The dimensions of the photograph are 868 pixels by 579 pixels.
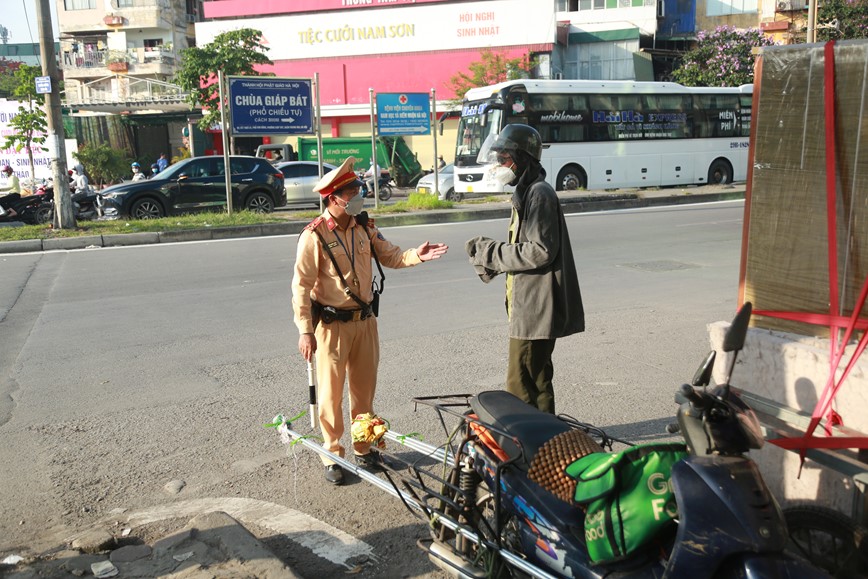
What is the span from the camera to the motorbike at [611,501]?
87.4 inches

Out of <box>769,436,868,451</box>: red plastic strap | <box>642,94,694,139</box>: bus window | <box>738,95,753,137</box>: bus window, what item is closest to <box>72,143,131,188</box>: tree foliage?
<box>642,94,694,139</box>: bus window

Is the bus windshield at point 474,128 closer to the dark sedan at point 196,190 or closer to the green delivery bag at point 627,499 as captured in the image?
the dark sedan at point 196,190

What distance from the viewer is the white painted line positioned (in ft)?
12.0

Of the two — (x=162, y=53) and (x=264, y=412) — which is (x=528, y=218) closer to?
(x=264, y=412)

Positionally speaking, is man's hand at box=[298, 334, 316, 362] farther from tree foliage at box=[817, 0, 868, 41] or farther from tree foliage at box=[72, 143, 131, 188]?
tree foliage at box=[72, 143, 131, 188]

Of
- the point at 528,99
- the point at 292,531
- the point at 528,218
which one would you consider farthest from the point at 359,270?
the point at 528,99

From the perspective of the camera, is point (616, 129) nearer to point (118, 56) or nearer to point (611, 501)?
point (611, 501)

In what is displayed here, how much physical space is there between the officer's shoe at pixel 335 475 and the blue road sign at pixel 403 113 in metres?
15.8

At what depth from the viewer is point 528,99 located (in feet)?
74.3

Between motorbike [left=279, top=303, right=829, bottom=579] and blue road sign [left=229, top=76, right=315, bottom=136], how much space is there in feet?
50.4

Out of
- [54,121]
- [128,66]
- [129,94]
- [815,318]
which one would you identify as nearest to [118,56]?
[128,66]

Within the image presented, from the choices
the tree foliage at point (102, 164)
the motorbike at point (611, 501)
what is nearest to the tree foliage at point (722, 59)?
the tree foliage at point (102, 164)

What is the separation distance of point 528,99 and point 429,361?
1732cm

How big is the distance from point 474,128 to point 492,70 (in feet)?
63.8
